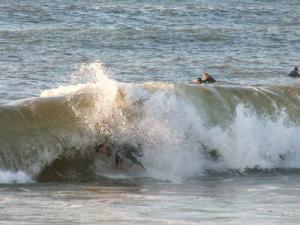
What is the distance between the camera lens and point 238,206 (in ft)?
37.0

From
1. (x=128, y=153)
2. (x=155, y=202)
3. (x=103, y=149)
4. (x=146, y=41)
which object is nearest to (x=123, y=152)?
(x=128, y=153)

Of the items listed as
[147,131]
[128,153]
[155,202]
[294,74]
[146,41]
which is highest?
[146,41]

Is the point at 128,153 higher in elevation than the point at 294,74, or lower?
lower

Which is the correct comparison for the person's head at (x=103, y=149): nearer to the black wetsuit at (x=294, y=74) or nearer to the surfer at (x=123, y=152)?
the surfer at (x=123, y=152)

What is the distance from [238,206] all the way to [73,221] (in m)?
2.16

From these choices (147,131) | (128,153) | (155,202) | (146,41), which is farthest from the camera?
(146,41)

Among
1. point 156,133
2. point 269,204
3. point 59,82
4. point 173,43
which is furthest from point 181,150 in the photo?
point 173,43

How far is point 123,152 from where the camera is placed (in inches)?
581

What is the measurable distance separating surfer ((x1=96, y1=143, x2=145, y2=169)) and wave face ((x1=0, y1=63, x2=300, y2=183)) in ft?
0.27

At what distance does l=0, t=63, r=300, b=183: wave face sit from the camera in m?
14.3

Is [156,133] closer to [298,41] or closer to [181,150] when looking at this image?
[181,150]

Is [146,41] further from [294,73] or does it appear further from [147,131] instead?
[147,131]

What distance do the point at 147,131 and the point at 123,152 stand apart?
0.65 m

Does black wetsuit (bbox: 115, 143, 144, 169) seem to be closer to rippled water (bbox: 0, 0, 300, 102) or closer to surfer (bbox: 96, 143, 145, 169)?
surfer (bbox: 96, 143, 145, 169)
